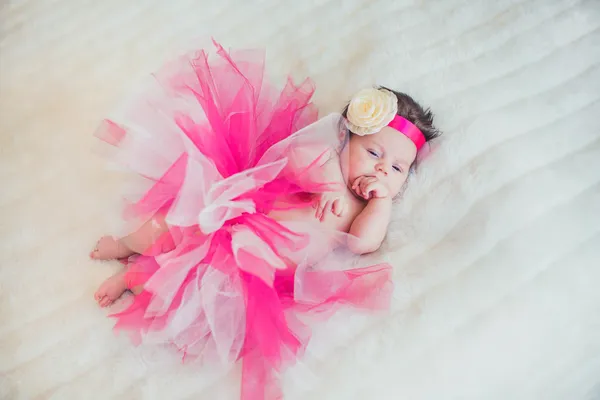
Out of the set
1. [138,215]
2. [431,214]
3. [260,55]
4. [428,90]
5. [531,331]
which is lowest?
[531,331]

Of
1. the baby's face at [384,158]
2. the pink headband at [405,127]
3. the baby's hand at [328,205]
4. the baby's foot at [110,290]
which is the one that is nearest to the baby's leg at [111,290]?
the baby's foot at [110,290]

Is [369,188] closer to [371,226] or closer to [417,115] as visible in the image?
[371,226]

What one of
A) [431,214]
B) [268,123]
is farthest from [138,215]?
[431,214]

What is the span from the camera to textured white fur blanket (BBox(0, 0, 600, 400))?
2.67 ft

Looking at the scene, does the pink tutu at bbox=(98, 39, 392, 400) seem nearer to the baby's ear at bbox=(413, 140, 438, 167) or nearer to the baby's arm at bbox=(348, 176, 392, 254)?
the baby's arm at bbox=(348, 176, 392, 254)

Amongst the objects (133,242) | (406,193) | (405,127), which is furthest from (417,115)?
(133,242)

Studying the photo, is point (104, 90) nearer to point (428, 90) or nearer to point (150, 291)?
point (150, 291)

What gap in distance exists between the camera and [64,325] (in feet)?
2.78

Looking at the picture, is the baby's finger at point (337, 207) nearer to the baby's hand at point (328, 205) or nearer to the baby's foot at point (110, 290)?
the baby's hand at point (328, 205)

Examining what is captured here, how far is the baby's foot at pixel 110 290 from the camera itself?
859 mm

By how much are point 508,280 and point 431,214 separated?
180 millimetres

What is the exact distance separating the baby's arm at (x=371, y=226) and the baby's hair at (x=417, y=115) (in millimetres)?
172

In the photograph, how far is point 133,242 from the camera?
873 mm

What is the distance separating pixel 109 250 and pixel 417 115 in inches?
24.9
